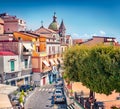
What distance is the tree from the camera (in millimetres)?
30141

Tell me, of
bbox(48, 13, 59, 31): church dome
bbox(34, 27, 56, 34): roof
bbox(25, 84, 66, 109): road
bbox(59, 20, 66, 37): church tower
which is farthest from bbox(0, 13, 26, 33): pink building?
bbox(25, 84, 66, 109): road

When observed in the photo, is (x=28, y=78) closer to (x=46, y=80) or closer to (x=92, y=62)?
(x=46, y=80)

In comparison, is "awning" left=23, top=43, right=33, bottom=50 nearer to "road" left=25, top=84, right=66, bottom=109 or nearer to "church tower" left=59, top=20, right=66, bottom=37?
"road" left=25, top=84, right=66, bottom=109

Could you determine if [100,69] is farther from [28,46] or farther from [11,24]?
[11,24]

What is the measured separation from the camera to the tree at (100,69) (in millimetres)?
30141

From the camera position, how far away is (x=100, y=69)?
31500 millimetres

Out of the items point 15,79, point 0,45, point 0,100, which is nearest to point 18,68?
point 15,79

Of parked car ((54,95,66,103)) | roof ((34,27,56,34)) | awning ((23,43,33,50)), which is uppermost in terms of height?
roof ((34,27,56,34))

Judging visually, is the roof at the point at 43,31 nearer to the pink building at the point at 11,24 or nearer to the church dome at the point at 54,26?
the pink building at the point at 11,24

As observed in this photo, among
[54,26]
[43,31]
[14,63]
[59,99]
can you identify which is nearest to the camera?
[59,99]

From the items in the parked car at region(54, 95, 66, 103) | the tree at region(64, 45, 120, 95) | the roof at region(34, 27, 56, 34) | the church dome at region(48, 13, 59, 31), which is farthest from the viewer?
the church dome at region(48, 13, 59, 31)

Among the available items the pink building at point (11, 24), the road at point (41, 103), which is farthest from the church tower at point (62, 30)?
the road at point (41, 103)

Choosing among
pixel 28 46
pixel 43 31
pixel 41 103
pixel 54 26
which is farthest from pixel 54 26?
pixel 41 103

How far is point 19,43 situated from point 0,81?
8.96m
